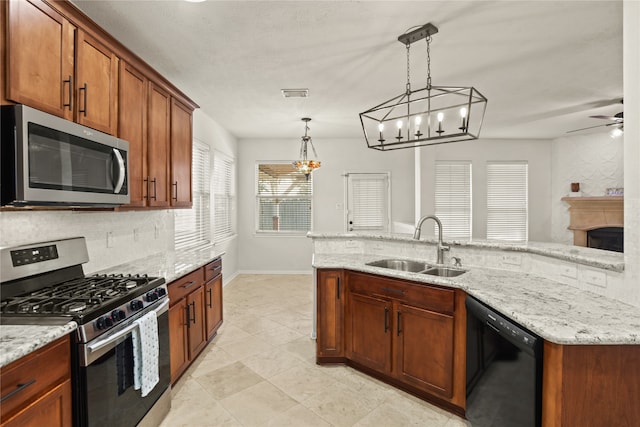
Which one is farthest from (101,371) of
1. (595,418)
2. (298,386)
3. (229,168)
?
(229,168)

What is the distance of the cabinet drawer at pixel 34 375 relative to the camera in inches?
45.5

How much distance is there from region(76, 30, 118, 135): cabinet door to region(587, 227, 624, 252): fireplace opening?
7.53 m

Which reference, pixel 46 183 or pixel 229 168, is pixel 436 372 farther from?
pixel 229 168

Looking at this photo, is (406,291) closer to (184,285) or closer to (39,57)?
(184,285)

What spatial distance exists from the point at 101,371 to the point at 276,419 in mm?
1152

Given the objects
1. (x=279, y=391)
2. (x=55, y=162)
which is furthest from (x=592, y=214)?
(x=55, y=162)

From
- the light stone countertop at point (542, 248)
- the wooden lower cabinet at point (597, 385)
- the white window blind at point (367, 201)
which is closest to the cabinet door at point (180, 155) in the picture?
the light stone countertop at point (542, 248)

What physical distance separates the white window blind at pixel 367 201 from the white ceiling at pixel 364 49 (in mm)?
2234

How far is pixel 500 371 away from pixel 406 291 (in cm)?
77

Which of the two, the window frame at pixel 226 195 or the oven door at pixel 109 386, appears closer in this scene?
the oven door at pixel 109 386

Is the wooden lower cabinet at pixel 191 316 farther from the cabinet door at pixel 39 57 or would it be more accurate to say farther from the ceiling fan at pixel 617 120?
the ceiling fan at pixel 617 120

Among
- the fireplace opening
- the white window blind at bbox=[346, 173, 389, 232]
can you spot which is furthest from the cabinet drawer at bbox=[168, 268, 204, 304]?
the fireplace opening

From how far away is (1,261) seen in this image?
1.72 metres

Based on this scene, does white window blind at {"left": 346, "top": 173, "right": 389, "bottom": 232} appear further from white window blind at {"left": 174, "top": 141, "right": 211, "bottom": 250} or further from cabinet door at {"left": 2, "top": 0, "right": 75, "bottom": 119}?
cabinet door at {"left": 2, "top": 0, "right": 75, "bottom": 119}
